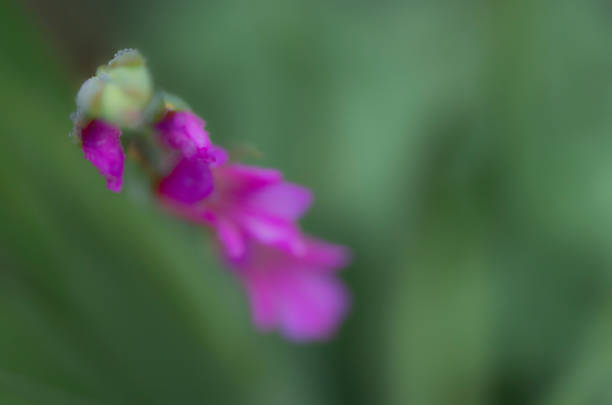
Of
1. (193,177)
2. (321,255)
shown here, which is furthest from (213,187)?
(321,255)

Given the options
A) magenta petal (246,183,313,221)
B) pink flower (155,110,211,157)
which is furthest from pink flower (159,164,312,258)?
pink flower (155,110,211,157)

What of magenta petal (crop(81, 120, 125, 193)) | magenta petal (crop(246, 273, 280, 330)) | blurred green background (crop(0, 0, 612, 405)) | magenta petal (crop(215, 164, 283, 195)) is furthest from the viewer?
blurred green background (crop(0, 0, 612, 405))

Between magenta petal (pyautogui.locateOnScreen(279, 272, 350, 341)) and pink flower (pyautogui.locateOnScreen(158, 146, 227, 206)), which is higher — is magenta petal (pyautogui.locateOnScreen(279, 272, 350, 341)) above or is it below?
above

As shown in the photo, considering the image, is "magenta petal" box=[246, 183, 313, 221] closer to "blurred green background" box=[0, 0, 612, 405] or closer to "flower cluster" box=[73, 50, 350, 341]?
"flower cluster" box=[73, 50, 350, 341]

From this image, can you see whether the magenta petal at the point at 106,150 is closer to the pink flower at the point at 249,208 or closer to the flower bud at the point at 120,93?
the flower bud at the point at 120,93

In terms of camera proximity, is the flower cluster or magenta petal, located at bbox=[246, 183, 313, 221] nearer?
the flower cluster

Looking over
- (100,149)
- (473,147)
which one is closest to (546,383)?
(473,147)

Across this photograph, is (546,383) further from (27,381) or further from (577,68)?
(27,381)

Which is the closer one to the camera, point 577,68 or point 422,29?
point 577,68
